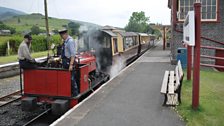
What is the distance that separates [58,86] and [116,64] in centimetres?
770

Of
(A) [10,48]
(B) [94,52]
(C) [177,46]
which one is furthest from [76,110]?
(A) [10,48]

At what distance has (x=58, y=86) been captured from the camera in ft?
27.4

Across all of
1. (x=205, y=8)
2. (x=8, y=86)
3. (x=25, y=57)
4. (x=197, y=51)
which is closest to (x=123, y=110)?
(x=197, y=51)

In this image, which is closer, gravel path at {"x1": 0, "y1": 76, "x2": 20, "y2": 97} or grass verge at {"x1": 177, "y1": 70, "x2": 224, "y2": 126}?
grass verge at {"x1": 177, "y1": 70, "x2": 224, "y2": 126}

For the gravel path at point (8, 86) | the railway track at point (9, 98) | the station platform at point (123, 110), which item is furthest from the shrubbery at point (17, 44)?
the station platform at point (123, 110)

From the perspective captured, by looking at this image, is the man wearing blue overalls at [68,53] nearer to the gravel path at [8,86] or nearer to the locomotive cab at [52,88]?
the locomotive cab at [52,88]

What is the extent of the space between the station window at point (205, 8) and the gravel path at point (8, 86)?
409 inches

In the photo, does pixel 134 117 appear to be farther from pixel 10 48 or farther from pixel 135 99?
pixel 10 48

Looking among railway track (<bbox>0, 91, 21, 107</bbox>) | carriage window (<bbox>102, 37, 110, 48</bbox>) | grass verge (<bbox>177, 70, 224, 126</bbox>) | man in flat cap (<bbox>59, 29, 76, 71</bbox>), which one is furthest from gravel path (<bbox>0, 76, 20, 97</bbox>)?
grass verge (<bbox>177, 70, 224, 126</bbox>)

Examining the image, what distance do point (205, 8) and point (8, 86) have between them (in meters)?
12.0

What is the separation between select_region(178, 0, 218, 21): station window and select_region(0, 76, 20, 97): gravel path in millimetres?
10399

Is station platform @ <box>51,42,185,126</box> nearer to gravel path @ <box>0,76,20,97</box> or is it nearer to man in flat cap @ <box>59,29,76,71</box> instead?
man in flat cap @ <box>59,29,76,71</box>

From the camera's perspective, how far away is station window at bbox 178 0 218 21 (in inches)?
721

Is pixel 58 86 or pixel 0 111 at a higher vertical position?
pixel 58 86
